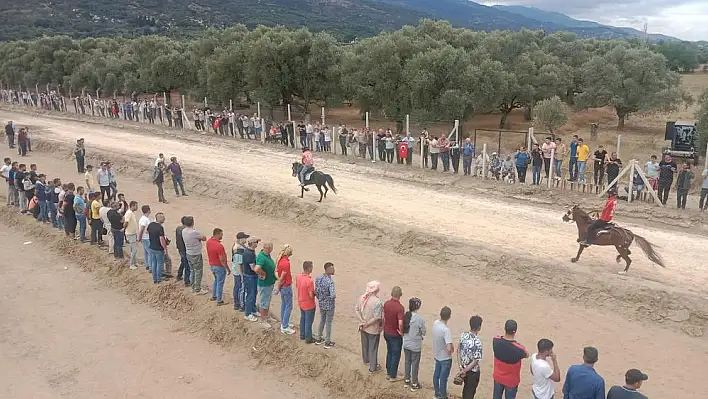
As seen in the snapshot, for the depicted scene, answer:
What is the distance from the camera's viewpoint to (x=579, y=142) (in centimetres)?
1997

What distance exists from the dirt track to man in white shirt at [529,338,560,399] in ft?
8.81

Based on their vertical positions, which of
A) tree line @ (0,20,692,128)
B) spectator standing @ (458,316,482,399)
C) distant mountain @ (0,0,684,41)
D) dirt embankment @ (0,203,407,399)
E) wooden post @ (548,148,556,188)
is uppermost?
distant mountain @ (0,0,684,41)

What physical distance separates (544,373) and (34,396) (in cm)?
867

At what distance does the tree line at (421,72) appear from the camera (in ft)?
106

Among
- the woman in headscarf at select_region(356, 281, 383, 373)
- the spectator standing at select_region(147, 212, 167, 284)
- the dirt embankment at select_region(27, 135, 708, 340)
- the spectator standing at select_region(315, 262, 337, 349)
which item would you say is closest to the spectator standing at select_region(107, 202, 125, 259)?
the spectator standing at select_region(147, 212, 167, 284)

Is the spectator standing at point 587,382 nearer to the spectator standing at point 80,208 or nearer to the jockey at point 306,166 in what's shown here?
the jockey at point 306,166

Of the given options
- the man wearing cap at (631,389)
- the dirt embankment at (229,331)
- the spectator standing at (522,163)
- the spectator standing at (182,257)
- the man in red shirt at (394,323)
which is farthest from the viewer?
the spectator standing at (522,163)

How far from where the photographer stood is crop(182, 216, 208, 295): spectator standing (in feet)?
39.5

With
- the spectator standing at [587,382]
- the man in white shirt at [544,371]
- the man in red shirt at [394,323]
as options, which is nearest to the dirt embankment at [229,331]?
the man in red shirt at [394,323]

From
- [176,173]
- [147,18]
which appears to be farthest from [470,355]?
[147,18]

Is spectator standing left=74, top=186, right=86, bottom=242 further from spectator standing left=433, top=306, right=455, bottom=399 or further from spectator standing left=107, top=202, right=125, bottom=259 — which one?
spectator standing left=433, top=306, right=455, bottom=399

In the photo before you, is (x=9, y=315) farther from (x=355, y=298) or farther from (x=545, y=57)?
(x=545, y=57)

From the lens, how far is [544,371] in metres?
7.09

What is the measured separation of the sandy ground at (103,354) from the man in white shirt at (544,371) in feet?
13.3
